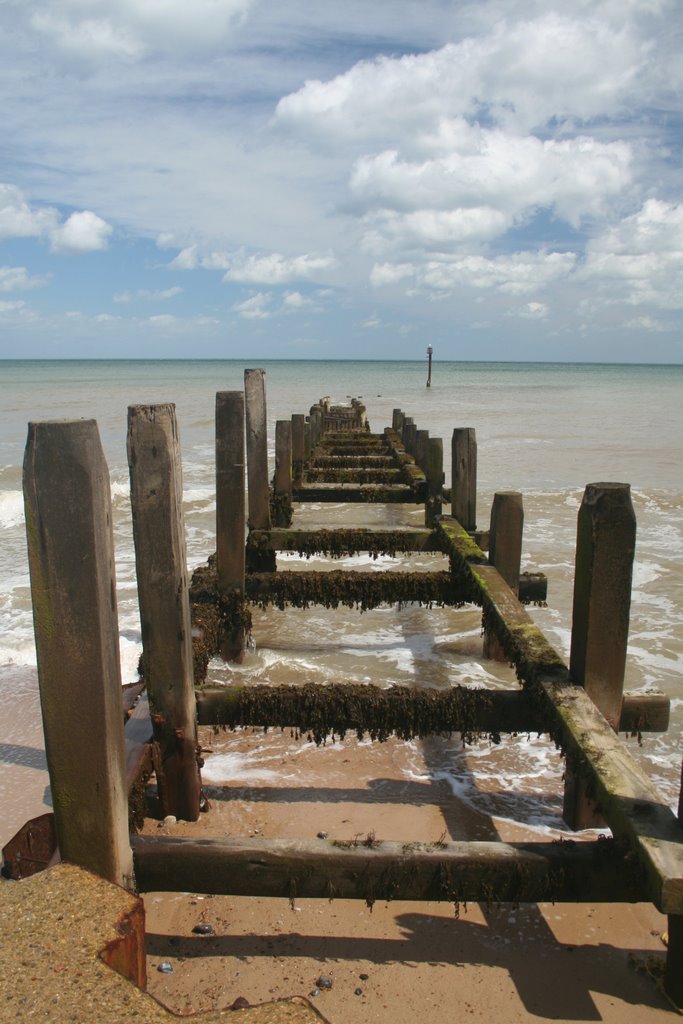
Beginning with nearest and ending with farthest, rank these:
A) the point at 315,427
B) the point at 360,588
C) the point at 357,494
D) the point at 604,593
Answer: the point at 604,593, the point at 360,588, the point at 357,494, the point at 315,427

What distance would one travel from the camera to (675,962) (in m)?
2.50

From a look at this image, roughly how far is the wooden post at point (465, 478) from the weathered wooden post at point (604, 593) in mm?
3697

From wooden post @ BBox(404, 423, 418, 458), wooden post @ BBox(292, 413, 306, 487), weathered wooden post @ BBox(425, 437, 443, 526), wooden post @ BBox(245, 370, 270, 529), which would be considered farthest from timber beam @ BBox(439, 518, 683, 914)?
wooden post @ BBox(404, 423, 418, 458)

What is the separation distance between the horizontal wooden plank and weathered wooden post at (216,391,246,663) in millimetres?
2841

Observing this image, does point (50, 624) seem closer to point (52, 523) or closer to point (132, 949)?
point (52, 523)

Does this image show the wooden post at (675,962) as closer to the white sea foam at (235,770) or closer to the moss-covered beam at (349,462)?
the white sea foam at (235,770)

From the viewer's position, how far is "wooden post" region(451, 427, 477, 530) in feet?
22.7

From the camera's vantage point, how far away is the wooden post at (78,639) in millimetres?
2246

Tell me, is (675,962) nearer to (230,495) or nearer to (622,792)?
(622,792)

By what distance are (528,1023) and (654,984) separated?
533 mm

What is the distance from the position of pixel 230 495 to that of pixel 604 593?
286 cm

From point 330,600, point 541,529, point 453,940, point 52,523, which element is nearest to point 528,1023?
point 453,940

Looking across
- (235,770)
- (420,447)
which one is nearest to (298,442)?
(420,447)

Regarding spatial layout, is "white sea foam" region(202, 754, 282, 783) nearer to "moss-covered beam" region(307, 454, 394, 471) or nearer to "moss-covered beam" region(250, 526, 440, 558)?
"moss-covered beam" region(250, 526, 440, 558)
